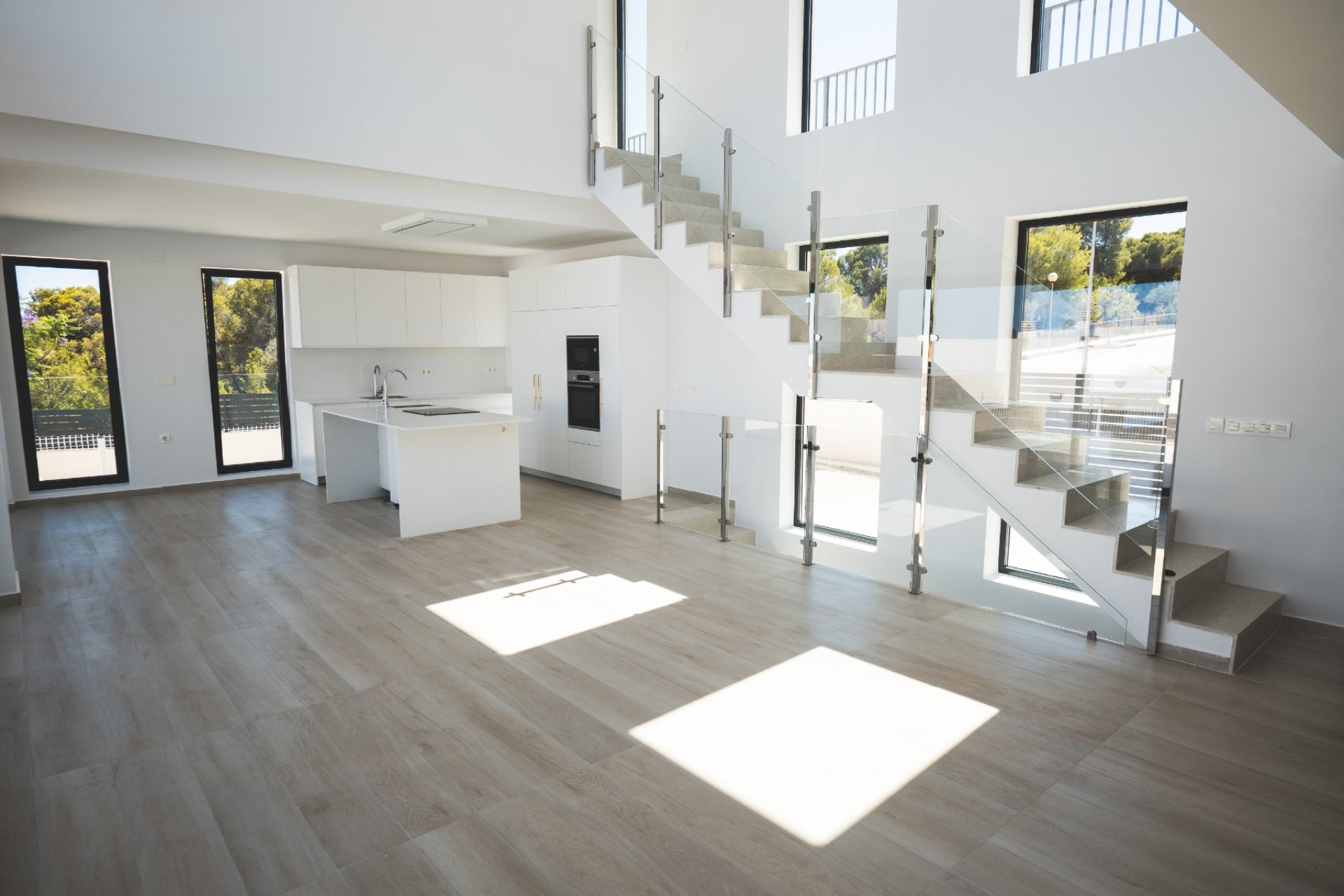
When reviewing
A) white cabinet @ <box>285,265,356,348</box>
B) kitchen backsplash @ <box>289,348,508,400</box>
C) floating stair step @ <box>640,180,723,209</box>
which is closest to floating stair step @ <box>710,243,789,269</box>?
floating stair step @ <box>640,180,723,209</box>

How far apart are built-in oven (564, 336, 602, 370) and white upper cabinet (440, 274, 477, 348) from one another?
2.05m

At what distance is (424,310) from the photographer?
8.81 meters

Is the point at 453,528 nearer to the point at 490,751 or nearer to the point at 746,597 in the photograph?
the point at 746,597

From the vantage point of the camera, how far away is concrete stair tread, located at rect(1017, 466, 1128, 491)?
3.88m

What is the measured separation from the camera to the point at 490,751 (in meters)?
2.81

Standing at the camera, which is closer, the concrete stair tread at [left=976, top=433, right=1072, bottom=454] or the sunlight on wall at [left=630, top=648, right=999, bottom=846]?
the sunlight on wall at [left=630, top=648, right=999, bottom=846]

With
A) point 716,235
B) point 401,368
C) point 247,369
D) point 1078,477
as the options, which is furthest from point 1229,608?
point 247,369

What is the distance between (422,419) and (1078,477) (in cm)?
476

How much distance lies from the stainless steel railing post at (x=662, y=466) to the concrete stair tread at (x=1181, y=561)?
3446 mm

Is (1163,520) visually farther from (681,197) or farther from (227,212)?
(227,212)

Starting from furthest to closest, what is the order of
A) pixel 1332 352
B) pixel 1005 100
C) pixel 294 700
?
pixel 1005 100
pixel 1332 352
pixel 294 700

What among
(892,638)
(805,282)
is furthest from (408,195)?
(892,638)

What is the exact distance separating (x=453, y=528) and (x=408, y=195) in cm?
262

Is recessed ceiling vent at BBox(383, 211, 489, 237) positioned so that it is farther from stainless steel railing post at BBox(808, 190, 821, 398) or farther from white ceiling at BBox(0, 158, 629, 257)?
stainless steel railing post at BBox(808, 190, 821, 398)
